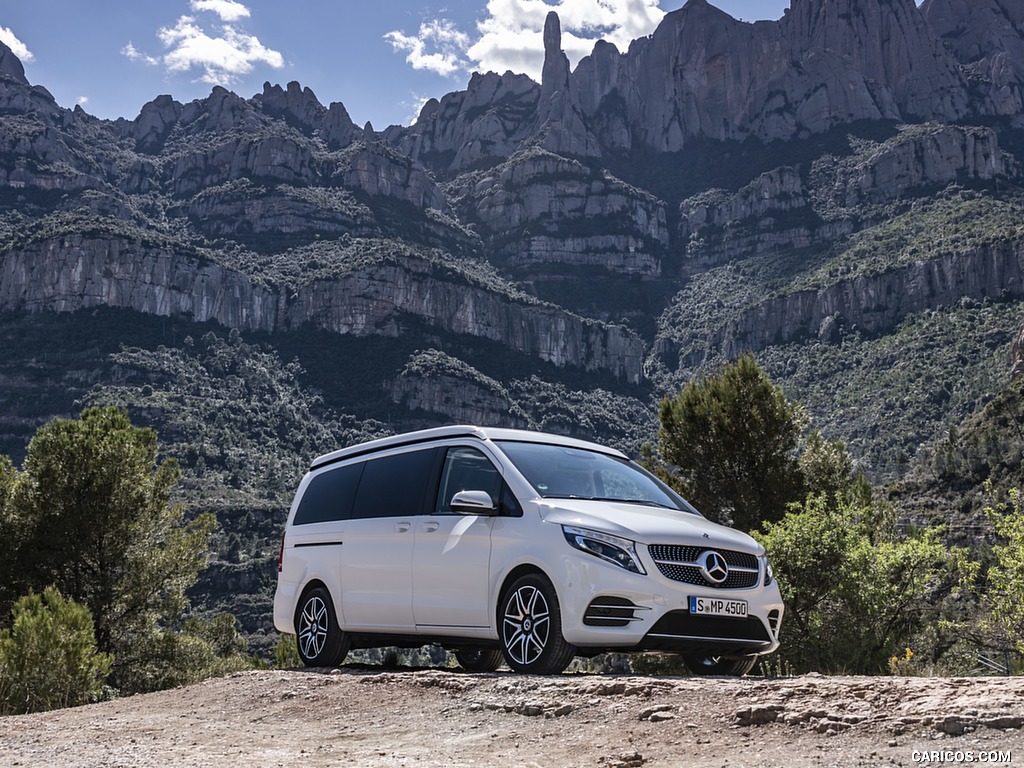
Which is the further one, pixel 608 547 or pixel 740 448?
pixel 740 448

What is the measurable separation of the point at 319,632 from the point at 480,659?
170 centimetres

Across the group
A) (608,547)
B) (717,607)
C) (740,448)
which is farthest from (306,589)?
(740,448)

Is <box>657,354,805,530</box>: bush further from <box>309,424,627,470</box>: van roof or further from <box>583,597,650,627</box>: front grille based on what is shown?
<box>583,597,650,627</box>: front grille

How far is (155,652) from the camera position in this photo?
23688 millimetres

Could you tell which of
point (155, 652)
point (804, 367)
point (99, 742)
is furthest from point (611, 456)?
point (804, 367)

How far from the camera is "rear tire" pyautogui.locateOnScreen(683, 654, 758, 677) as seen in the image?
26.7 ft

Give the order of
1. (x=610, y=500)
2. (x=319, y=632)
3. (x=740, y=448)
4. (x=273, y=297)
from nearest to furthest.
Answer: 1. (x=610, y=500)
2. (x=319, y=632)
3. (x=740, y=448)
4. (x=273, y=297)

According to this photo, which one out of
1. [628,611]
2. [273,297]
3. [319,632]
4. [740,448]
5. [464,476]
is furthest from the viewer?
[273,297]

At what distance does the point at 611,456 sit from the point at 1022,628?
280 inches

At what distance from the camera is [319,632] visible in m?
9.79

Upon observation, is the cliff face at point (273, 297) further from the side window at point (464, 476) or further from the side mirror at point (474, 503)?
the side mirror at point (474, 503)

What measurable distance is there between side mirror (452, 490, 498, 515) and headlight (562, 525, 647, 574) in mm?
806

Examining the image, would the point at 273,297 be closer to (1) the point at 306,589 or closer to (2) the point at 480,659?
(1) the point at 306,589

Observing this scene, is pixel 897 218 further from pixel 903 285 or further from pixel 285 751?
pixel 285 751
